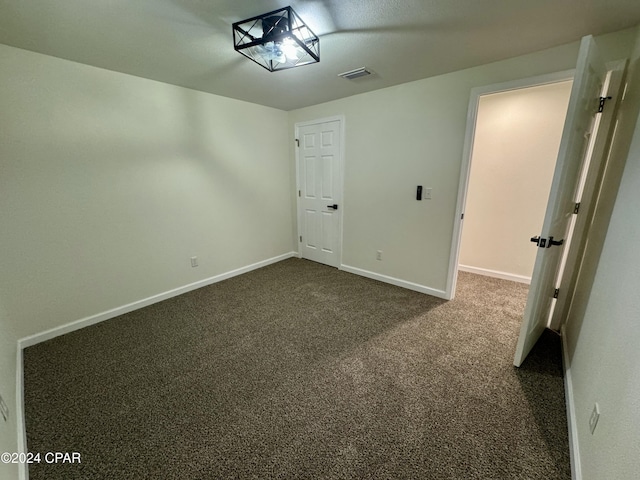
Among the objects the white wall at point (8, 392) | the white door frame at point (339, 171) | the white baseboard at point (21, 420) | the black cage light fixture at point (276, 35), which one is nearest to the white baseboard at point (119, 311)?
the white wall at point (8, 392)

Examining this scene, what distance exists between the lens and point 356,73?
7.75ft

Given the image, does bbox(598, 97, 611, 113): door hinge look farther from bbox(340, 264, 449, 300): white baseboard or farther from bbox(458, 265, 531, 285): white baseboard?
bbox(458, 265, 531, 285): white baseboard

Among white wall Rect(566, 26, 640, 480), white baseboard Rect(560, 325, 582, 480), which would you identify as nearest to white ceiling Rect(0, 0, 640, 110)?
white wall Rect(566, 26, 640, 480)

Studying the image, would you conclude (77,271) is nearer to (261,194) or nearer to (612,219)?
(261,194)

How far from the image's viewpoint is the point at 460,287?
3.12m

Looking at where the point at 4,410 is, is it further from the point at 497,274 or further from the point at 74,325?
the point at 497,274

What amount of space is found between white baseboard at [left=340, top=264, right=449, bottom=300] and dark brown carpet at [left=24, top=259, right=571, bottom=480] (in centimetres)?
25

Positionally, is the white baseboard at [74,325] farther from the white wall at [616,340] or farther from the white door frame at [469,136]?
the white door frame at [469,136]

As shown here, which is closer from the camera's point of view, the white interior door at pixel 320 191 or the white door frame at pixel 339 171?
the white door frame at pixel 339 171

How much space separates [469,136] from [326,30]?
162cm

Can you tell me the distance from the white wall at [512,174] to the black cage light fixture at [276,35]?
2.14m

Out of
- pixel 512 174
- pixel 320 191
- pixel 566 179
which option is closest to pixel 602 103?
pixel 566 179

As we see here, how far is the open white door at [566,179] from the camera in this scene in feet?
4.60

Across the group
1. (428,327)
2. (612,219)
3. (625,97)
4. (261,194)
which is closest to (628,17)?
(625,97)
